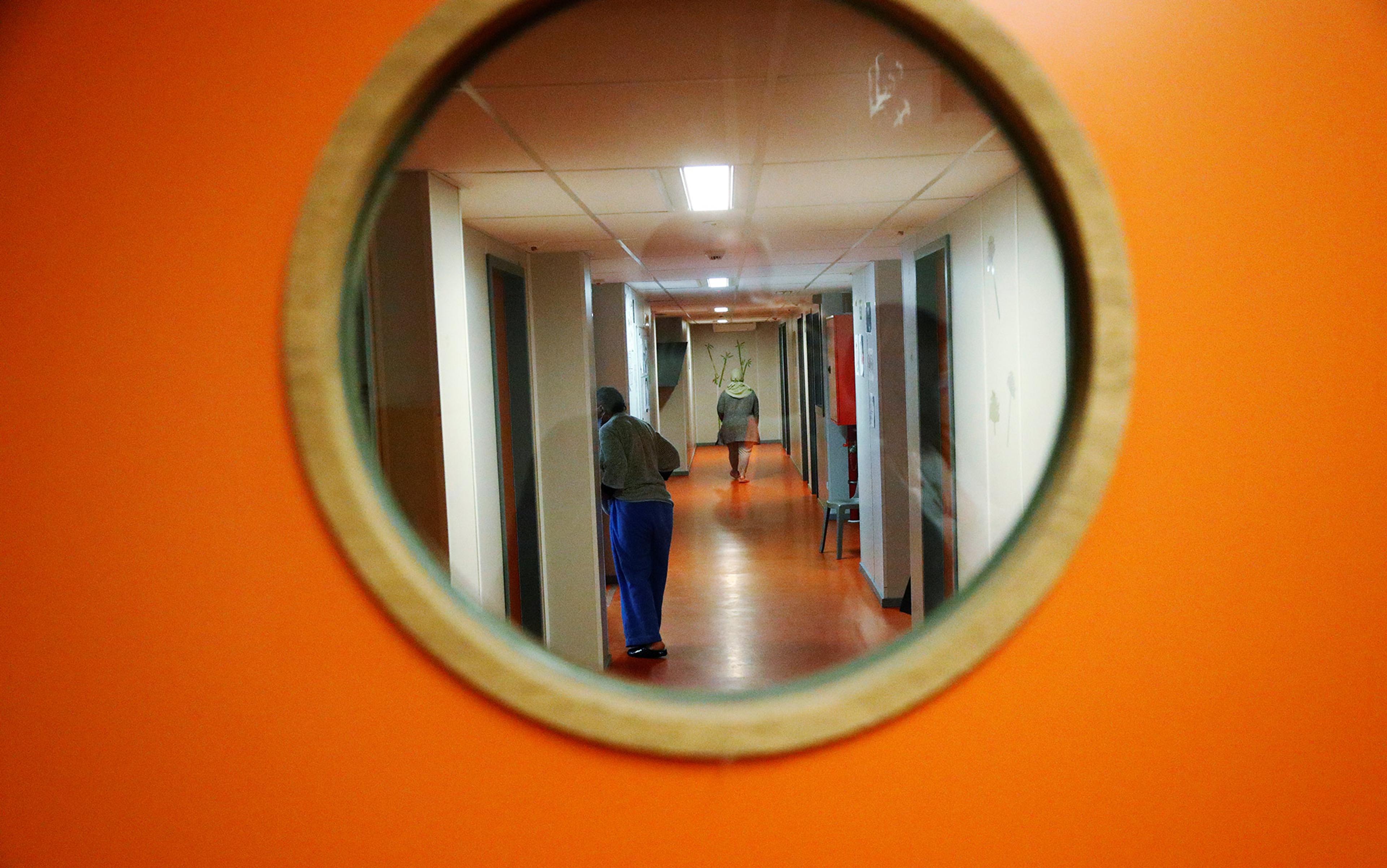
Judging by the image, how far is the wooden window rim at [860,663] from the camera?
964 mm

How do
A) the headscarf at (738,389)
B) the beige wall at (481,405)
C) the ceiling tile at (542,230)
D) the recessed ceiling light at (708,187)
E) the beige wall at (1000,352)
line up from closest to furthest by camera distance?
the beige wall at (1000,352)
the beige wall at (481,405)
the ceiling tile at (542,230)
the recessed ceiling light at (708,187)
the headscarf at (738,389)

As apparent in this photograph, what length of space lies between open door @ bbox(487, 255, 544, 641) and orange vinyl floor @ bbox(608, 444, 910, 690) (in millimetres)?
264

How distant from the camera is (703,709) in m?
1.02

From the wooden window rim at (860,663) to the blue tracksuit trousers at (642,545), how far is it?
0.63m

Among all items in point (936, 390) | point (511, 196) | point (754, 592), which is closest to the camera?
point (511, 196)

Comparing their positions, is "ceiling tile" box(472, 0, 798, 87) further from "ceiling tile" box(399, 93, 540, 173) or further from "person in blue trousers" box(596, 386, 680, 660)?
"person in blue trousers" box(596, 386, 680, 660)

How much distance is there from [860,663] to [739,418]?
114cm

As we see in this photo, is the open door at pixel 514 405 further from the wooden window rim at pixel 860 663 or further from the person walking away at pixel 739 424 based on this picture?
the person walking away at pixel 739 424

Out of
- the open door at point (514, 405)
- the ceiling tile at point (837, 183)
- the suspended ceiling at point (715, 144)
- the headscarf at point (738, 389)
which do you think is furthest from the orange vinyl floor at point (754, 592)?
the ceiling tile at point (837, 183)

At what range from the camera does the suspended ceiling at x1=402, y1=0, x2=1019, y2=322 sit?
1.12 m

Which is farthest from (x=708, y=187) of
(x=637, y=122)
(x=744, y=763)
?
(x=744, y=763)

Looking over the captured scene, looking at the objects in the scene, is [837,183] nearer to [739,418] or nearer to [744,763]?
[739,418]

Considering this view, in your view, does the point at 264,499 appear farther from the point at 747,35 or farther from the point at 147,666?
the point at 747,35

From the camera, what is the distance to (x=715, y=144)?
1530mm
